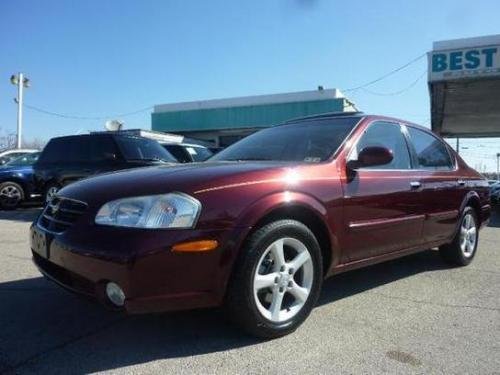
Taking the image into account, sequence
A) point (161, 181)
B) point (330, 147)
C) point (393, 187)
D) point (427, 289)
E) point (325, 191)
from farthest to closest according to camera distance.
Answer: point (427, 289) < point (393, 187) < point (330, 147) < point (325, 191) < point (161, 181)

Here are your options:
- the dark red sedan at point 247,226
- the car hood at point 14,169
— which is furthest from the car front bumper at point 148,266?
the car hood at point 14,169

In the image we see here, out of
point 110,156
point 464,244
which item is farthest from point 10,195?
point 464,244

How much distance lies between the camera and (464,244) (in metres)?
5.81

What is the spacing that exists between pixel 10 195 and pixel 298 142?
9160 millimetres

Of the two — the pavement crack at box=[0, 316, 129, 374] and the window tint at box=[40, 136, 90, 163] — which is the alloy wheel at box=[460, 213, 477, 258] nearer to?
the pavement crack at box=[0, 316, 129, 374]

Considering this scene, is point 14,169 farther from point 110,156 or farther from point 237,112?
point 237,112

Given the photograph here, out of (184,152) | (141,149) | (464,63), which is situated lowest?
(141,149)

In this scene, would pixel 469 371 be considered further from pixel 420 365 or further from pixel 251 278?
pixel 251 278

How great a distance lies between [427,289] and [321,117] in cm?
183

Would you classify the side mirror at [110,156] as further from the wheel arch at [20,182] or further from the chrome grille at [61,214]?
the chrome grille at [61,214]

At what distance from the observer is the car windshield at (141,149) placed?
955cm

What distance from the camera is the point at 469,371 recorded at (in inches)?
116

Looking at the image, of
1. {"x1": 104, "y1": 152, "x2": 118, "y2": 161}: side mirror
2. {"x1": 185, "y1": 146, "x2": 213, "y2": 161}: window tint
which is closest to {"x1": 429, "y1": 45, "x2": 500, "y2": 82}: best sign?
{"x1": 185, "y1": 146, "x2": 213, "y2": 161}: window tint

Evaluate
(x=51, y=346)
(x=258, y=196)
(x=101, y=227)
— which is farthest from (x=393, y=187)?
(x=51, y=346)
